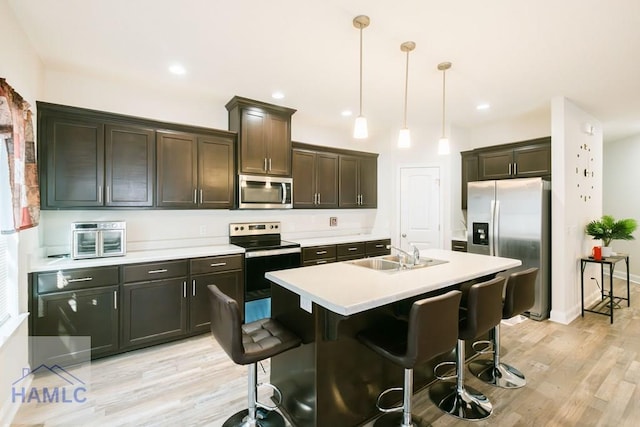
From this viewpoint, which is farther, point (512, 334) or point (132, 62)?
point (512, 334)

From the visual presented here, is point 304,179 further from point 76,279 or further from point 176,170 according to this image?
point 76,279

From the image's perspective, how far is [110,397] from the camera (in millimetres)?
2229

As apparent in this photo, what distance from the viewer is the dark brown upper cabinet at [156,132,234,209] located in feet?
10.7

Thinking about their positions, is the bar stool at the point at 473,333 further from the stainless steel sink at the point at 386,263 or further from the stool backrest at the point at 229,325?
the stool backrest at the point at 229,325

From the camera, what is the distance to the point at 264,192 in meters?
3.86

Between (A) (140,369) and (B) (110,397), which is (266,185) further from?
(B) (110,397)

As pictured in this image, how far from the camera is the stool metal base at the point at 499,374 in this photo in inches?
93.6

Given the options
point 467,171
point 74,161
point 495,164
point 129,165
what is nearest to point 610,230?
point 495,164

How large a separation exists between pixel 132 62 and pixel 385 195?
3973mm

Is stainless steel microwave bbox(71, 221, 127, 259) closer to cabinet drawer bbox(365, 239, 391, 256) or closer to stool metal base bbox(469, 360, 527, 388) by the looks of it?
cabinet drawer bbox(365, 239, 391, 256)

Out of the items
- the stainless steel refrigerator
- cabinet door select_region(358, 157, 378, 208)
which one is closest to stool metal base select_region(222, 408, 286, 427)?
the stainless steel refrigerator

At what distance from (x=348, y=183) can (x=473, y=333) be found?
3.21 metres

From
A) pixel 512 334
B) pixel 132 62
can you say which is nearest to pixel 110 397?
pixel 132 62

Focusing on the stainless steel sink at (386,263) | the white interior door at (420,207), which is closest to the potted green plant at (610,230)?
the white interior door at (420,207)
